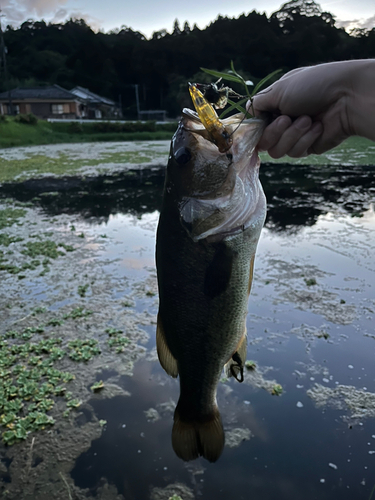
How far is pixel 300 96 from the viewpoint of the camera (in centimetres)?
184

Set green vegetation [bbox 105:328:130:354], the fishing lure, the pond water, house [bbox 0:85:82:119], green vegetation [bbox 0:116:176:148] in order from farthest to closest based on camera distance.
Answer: house [bbox 0:85:82:119] → green vegetation [bbox 0:116:176:148] → green vegetation [bbox 105:328:130:354] → the pond water → the fishing lure

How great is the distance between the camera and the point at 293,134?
1852 mm

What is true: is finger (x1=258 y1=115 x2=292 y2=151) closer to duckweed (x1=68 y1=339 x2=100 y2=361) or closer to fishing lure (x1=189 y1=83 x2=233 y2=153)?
fishing lure (x1=189 y1=83 x2=233 y2=153)

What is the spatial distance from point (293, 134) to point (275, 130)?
105mm

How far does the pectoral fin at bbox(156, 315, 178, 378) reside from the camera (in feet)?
5.98

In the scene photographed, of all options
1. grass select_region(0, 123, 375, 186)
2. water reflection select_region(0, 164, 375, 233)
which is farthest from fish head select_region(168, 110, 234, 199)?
grass select_region(0, 123, 375, 186)

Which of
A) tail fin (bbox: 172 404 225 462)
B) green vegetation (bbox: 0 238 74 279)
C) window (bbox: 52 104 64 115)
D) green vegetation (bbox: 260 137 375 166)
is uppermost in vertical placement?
window (bbox: 52 104 64 115)

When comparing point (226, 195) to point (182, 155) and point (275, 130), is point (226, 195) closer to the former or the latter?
point (182, 155)

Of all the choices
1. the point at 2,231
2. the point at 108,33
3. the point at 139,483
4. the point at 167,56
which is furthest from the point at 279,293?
the point at 108,33

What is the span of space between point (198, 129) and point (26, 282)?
5029 millimetres

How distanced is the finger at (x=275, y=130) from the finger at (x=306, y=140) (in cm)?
11

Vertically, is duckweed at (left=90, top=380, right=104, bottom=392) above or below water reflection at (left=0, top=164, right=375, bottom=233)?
below

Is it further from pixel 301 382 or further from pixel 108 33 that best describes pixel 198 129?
pixel 108 33

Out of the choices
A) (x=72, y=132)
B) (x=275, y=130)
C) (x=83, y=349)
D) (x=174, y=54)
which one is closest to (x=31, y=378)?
(x=83, y=349)
